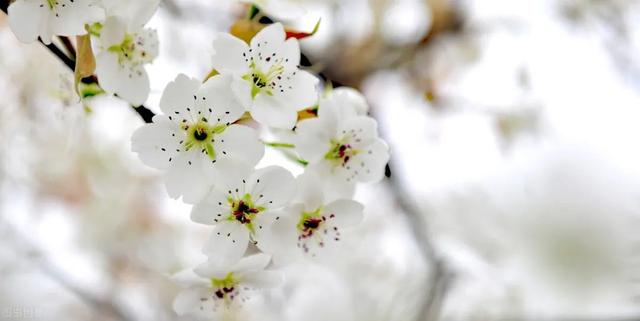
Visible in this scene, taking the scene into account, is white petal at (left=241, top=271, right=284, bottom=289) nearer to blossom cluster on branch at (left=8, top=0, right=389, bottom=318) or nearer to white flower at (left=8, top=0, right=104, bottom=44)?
blossom cluster on branch at (left=8, top=0, right=389, bottom=318)

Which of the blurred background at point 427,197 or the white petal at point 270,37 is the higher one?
the blurred background at point 427,197

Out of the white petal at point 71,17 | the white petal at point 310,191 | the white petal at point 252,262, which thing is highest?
the white petal at point 71,17

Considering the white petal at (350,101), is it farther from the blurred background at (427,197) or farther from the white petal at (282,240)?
the blurred background at (427,197)

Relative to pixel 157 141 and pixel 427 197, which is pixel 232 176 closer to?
pixel 157 141

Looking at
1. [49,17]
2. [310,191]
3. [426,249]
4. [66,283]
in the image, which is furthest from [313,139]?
[66,283]

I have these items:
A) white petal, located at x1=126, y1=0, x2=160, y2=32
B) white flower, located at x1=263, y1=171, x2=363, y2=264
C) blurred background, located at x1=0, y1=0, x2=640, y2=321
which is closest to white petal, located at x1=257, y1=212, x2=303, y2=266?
white flower, located at x1=263, y1=171, x2=363, y2=264

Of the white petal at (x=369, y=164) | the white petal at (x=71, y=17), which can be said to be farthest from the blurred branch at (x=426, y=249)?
A: the white petal at (x=71, y=17)
